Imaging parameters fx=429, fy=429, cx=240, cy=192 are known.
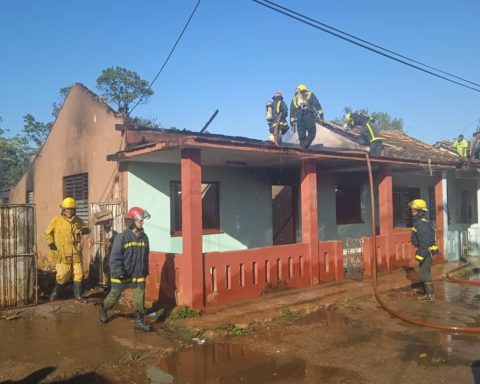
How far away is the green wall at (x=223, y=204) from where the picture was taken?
9289 millimetres

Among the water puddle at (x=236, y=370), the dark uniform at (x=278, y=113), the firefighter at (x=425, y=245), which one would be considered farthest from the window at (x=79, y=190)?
the firefighter at (x=425, y=245)

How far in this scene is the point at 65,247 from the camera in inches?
304

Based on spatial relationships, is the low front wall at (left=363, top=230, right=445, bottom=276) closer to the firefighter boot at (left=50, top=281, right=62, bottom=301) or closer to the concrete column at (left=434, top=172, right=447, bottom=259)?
the concrete column at (left=434, top=172, right=447, bottom=259)

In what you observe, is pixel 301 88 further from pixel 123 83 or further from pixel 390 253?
pixel 123 83

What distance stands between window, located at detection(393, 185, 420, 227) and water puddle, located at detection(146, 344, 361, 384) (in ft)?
35.9

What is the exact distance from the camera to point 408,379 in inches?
177

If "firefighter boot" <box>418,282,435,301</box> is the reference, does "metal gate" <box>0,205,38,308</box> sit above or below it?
above

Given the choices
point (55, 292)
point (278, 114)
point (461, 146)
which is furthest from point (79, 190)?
point (461, 146)

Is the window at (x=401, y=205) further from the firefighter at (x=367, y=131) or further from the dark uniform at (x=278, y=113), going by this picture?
the dark uniform at (x=278, y=113)

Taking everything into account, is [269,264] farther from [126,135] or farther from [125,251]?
[126,135]

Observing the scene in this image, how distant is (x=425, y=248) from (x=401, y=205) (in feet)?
24.9

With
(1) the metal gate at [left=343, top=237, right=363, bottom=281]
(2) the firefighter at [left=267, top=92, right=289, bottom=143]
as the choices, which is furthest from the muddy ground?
(2) the firefighter at [left=267, top=92, right=289, bottom=143]

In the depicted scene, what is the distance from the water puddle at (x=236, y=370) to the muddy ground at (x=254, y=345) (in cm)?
1

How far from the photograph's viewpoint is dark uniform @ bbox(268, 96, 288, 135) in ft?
32.6
